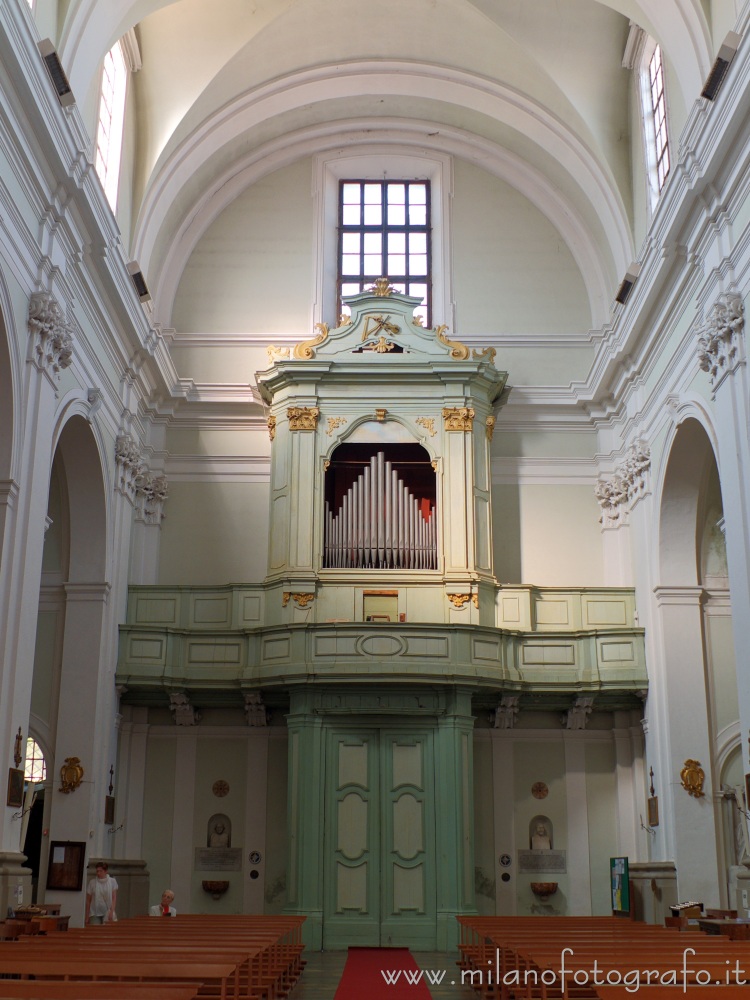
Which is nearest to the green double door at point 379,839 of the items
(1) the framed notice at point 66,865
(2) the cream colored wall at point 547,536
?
(1) the framed notice at point 66,865

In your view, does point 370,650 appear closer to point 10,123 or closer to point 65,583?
point 65,583

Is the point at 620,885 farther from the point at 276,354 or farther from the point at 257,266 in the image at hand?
the point at 257,266

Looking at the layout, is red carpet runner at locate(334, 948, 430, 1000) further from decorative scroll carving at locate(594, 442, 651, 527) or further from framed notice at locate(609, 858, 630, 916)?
decorative scroll carving at locate(594, 442, 651, 527)

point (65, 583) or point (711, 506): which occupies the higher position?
point (711, 506)

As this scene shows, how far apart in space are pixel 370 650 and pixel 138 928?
22.2 ft

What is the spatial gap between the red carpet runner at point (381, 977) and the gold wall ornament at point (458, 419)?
8426 mm

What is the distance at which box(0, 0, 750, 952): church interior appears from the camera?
17.1m

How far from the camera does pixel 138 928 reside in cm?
1234

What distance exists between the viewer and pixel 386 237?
23.5 metres

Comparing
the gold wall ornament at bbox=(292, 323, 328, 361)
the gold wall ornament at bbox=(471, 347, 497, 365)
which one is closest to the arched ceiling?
the gold wall ornament at bbox=(471, 347, 497, 365)

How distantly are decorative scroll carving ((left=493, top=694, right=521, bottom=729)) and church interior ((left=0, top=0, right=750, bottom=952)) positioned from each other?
6cm

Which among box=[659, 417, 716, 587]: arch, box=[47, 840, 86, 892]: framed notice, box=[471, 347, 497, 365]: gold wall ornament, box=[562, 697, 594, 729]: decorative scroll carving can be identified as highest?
box=[471, 347, 497, 365]: gold wall ornament

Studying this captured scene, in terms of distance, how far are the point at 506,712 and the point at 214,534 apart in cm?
615

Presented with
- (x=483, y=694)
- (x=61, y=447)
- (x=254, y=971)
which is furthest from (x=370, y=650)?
(x=254, y=971)
